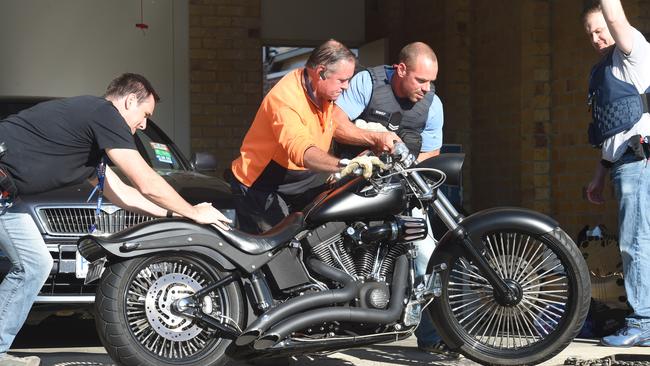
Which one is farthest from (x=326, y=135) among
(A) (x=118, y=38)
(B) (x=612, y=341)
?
(A) (x=118, y=38)

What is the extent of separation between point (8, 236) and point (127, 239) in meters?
0.84

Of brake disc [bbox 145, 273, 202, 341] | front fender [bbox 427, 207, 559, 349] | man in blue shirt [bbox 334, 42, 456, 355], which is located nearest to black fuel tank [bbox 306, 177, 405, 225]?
front fender [bbox 427, 207, 559, 349]

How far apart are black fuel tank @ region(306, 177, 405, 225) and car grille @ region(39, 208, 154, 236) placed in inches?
64.7

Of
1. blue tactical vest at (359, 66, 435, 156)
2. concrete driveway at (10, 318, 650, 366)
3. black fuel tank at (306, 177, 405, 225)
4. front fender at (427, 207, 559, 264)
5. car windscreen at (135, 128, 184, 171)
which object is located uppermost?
blue tactical vest at (359, 66, 435, 156)

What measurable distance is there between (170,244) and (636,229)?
2551 mm

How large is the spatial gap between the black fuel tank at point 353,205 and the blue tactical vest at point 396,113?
0.90 metres

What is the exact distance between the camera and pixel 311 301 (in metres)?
5.25

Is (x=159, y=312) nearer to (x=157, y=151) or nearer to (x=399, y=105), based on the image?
(x=399, y=105)

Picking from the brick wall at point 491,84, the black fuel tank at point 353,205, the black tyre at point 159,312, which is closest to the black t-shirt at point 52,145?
the black tyre at point 159,312

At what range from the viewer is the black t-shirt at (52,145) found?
18.0ft

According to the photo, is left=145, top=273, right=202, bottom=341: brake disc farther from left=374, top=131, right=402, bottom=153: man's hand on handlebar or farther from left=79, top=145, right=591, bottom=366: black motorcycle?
left=374, top=131, right=402, bottom=153: man's hand on handlebar

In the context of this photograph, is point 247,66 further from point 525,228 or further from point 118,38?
point 525,228

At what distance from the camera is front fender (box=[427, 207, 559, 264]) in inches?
217

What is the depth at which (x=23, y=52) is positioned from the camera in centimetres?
1168
